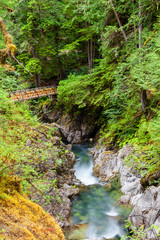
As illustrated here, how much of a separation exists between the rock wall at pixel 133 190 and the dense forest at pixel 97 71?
495 millimetres

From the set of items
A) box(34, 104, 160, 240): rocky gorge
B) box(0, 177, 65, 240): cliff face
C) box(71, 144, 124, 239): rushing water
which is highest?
box(0, 177, 65, 240): cliff face

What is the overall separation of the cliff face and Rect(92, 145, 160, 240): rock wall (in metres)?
1.98

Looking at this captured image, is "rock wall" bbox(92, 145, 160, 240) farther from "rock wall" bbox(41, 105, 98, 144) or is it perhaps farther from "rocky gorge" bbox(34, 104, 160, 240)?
"rock wall" bbox(41, 105, 98, 144)

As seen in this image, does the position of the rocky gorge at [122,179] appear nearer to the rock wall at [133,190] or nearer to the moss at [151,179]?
the rock wall at [133,190]

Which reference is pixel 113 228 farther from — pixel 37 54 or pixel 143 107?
pixel 37 54

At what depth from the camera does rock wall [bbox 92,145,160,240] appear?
540 cm

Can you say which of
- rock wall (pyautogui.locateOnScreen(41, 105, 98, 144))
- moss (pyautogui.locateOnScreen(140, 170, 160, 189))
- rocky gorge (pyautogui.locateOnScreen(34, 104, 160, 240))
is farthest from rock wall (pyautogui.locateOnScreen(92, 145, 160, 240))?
rock wall (pyautogui.locateOnScreen(41, 105, 98, 144))

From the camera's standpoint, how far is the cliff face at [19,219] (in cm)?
247

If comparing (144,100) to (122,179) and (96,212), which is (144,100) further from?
(96,212)

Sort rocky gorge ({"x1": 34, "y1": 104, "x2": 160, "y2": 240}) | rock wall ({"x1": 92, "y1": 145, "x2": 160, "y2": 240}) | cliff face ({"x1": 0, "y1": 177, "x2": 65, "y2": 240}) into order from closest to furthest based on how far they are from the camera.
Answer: cliff face ({"x1": 0, "y1": 177, "x2": 65, "y2": 240}), rock wall ({"x1": 92, "y1": 145, "x2": 160, "y2": 240}), rocky gorge ({"x1": 34, "y1": 104, "x2": 160, "y2": 240})

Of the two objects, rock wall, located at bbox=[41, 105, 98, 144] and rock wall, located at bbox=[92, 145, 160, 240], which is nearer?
rock wall, located at bbox=[92, 145, 160, 240]

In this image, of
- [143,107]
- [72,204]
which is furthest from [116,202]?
[143,107]

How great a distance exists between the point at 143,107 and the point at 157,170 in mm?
3679

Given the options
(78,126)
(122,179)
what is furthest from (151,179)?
(78,126)
